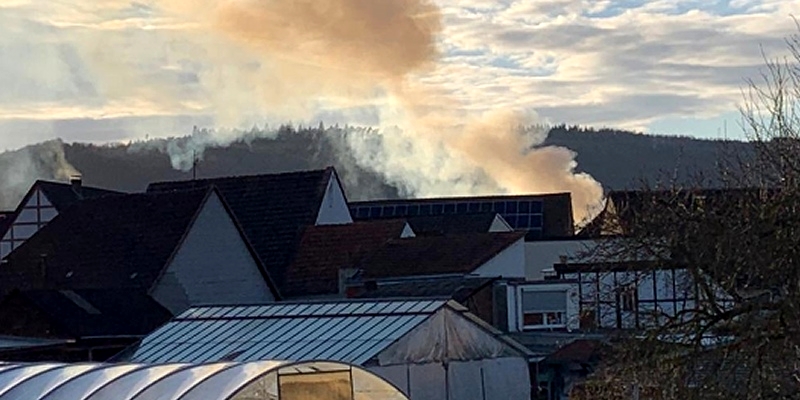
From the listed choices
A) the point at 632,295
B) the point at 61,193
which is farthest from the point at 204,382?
the point at 61,193

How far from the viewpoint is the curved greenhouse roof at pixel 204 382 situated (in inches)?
684

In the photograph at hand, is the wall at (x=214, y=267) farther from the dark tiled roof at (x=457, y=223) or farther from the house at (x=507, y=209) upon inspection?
the house at (x=507, y=209)

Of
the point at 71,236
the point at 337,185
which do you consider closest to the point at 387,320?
the point at 71,236

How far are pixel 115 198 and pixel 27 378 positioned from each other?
27042 millimetres

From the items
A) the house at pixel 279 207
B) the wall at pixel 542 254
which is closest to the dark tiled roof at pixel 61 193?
the house at pixel 279 207

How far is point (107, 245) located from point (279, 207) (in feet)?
25.5

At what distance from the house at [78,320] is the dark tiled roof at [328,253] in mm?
7612

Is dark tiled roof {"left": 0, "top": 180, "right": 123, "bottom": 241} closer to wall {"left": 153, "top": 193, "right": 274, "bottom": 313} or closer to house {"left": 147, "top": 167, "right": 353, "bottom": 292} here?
house {"left": 147, "top": 167, "right": 353, "bottom": 292}

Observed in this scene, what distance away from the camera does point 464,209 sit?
→ 8194 cm

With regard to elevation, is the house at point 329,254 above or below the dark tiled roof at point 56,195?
below

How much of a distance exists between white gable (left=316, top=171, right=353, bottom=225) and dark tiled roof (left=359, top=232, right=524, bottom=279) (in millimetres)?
4332

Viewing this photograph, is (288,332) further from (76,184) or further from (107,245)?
(76,184)

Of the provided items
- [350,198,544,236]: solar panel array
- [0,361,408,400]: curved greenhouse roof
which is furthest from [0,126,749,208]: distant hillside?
[0,361,408,400]: curved greenhouse roof

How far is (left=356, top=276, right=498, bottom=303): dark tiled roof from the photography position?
40.2 metres
